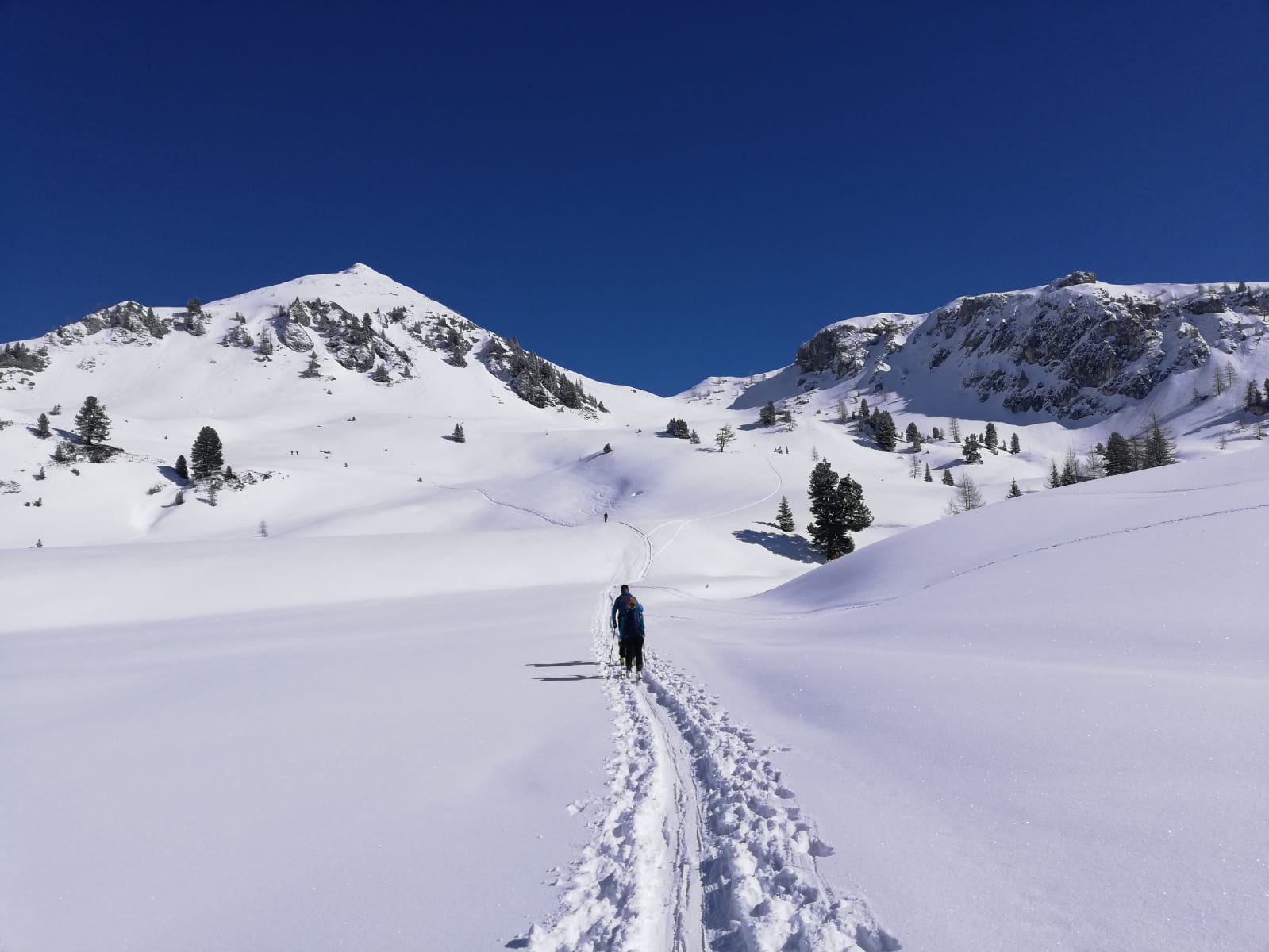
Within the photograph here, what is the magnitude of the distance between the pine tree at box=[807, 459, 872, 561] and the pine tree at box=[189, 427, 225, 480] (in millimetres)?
71132

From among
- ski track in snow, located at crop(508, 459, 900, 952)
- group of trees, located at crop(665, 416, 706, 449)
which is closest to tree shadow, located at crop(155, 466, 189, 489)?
group of trees, located at crop(665, 416, 706, 449)

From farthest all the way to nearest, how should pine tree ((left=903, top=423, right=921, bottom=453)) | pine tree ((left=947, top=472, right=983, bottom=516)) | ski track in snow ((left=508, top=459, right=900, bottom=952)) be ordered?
pine tree ((left=903, top=423, right=921, bottom=453)) → pine tree ((left=947, top=472, right=983, bottom=516)) → ski track in snow ((left=508, top=459, right=900, bottom=952))

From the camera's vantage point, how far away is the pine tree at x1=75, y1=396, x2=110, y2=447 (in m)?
74.2

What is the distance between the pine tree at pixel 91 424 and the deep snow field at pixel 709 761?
70695 millimetres

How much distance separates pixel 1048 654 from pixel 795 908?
264 inches

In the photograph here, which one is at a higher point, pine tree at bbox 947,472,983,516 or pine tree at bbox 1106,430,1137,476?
pine tree at bbox 1106,430,1137,476

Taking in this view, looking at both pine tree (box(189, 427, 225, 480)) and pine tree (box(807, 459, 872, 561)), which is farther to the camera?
pine tree (box(189, 427, 225, 480))

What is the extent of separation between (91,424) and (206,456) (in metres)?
18.0

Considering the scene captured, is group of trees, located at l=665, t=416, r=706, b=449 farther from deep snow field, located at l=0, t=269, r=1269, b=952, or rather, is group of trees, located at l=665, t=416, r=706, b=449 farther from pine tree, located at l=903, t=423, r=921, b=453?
deep snow field, located at l=0, t=269, r=1269, b=952

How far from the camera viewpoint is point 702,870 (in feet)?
15.1

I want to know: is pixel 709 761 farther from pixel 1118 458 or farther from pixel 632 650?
pixel 1118 458

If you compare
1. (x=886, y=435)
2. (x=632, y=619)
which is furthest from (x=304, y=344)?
(x=632, y=619)

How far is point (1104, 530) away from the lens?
14570mm

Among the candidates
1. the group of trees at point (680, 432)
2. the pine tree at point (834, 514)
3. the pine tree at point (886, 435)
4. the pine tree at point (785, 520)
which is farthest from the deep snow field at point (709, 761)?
the pine tree at point (886, 435)
